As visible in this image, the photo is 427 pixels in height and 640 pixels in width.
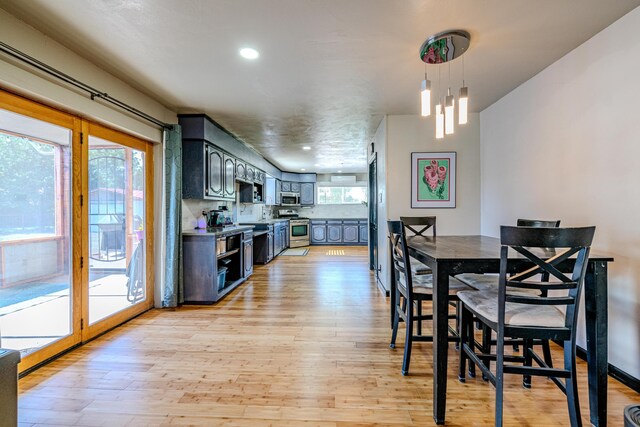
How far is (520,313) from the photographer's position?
1.51m

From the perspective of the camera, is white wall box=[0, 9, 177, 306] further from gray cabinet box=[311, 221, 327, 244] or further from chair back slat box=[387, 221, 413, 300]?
gray cabinet box=[311, 221, 327, 244]

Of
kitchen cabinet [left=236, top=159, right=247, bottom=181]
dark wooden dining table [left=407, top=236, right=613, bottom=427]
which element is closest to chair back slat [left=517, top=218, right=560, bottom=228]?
dark wooden dining table [left=407, top=236, right=613, bottom=427]

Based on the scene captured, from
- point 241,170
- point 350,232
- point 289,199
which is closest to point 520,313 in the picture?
point 241,170

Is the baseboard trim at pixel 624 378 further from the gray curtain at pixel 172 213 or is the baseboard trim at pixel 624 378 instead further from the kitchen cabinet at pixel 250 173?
the kitchen cabinet at pixel 250 173

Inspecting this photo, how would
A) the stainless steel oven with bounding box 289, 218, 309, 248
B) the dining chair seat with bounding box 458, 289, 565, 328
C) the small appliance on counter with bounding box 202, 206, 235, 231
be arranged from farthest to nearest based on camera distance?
the stainless steel oven with bounding box 289, 218, 309, 248 < the small appliance on counter with bounding box 202, 206, 235, 231 < the dining chair seat with bounding box 458, 289, 565, 328

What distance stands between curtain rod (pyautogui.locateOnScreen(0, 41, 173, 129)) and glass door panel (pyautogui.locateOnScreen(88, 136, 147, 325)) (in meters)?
0.38

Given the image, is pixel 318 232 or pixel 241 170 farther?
pixel 318 232

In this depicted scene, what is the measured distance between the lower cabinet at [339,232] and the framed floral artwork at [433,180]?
507 cm

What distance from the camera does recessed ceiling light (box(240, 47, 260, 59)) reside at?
7.52 ft

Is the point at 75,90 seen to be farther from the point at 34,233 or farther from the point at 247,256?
the point at 247,256

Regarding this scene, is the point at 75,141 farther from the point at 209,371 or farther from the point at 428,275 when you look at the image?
the point at 428,275

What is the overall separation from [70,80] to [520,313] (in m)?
3.44

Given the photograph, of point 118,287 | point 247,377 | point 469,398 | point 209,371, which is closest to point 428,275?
point 469,398

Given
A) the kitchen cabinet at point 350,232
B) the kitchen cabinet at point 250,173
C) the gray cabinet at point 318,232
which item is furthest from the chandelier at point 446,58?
the gray cabinet at point 318,232
